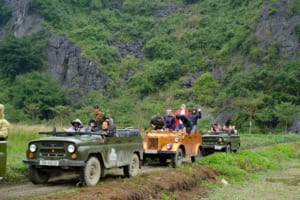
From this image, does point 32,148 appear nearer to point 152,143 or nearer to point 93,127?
point 93,127

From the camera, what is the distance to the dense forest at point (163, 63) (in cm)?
6041

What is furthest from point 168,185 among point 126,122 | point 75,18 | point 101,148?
Result: point 75,18

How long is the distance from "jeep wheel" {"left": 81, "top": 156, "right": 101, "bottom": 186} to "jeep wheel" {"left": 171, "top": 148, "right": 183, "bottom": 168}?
5.59 m

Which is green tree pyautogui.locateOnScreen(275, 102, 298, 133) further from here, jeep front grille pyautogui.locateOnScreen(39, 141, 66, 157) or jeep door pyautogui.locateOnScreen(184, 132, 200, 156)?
jeep front grille pyautogui.locateOnScreen(39, 141, 66, 157)

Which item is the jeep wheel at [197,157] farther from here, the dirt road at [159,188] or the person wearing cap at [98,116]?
the person wearing cap at [98,116]

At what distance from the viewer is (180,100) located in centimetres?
6750

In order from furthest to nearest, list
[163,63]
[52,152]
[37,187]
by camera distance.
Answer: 1. [163,63]
2. [37,187]
3. [52,152]

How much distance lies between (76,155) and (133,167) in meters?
3.31

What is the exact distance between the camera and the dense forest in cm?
6041

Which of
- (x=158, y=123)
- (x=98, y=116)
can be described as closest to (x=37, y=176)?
(x=98, y=116)

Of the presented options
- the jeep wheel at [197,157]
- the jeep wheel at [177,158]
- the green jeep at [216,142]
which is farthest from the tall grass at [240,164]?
the green jeep at [216,142]

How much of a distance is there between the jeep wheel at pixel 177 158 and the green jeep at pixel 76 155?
4.22 meters

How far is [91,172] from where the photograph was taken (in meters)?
11.6

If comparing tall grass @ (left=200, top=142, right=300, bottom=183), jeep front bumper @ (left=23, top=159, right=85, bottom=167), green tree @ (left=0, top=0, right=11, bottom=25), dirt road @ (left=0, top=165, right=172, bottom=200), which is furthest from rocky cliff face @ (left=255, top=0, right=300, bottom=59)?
jeep front bumper @ (left=23, top=159, right=85, bottom=167)
